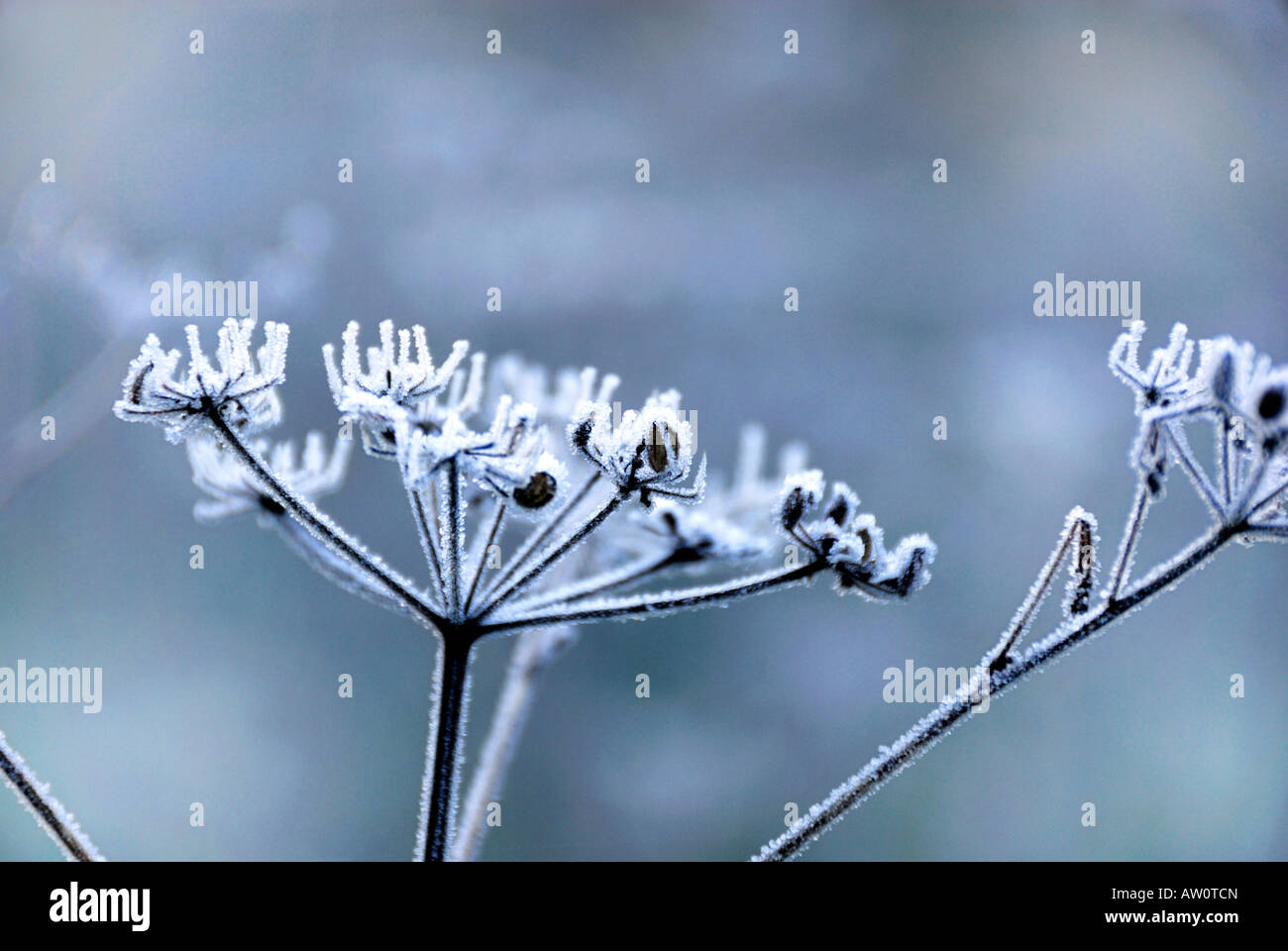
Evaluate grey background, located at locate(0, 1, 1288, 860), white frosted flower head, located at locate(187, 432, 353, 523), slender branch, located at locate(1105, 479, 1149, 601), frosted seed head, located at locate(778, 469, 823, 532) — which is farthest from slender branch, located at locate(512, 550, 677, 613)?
grey background, located at locate(0, 1, 1288, 860)

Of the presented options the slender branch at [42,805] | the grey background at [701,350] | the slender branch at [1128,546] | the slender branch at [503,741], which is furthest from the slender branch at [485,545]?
the grey background at [701,350]

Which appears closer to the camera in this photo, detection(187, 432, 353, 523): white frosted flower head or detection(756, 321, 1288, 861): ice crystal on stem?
detection(756, 321, 1288, 861): ice crystal on stem

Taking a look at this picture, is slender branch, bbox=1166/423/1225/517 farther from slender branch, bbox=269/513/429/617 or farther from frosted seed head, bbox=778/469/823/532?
slender branch, bbox=269/513/429/617

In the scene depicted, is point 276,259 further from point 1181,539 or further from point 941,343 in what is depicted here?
point 1181,539

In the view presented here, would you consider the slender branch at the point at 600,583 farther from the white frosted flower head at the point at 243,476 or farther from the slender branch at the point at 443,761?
the white frosted flower head at the point at 243,476
